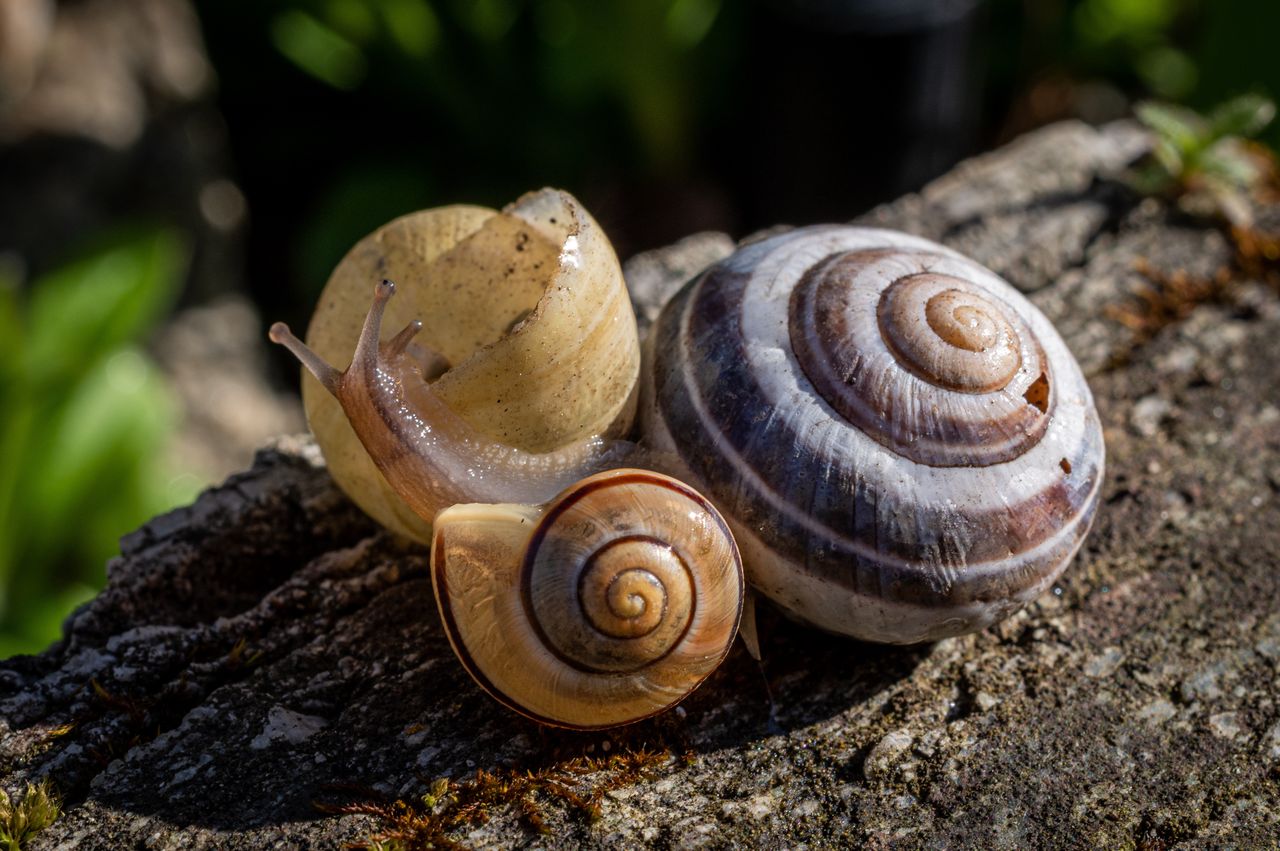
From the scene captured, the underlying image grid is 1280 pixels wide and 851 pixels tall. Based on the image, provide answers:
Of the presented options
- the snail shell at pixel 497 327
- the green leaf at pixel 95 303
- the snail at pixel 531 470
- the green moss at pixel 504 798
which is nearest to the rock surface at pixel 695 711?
the green moss at pixel 504 798

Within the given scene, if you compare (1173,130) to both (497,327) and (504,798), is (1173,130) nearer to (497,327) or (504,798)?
(497,327)

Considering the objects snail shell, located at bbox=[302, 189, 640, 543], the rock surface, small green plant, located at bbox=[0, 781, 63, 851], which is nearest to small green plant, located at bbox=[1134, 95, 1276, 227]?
the rock surface

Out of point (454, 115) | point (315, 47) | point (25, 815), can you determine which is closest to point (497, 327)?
point (25, 815)

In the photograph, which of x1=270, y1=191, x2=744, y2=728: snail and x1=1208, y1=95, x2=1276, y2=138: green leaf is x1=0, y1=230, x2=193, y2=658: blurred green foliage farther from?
x1=1208, y1=95, x2=1276, y2=138: green leaf

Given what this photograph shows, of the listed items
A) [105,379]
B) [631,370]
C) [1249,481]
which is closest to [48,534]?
[105,379]

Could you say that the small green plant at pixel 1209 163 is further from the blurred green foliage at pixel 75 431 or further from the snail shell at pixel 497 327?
the blurred green foliage at pixel 75 431

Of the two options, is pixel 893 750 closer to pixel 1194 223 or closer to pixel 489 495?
pixel 489 495

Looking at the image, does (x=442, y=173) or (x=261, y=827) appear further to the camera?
(x=442, y=173)
